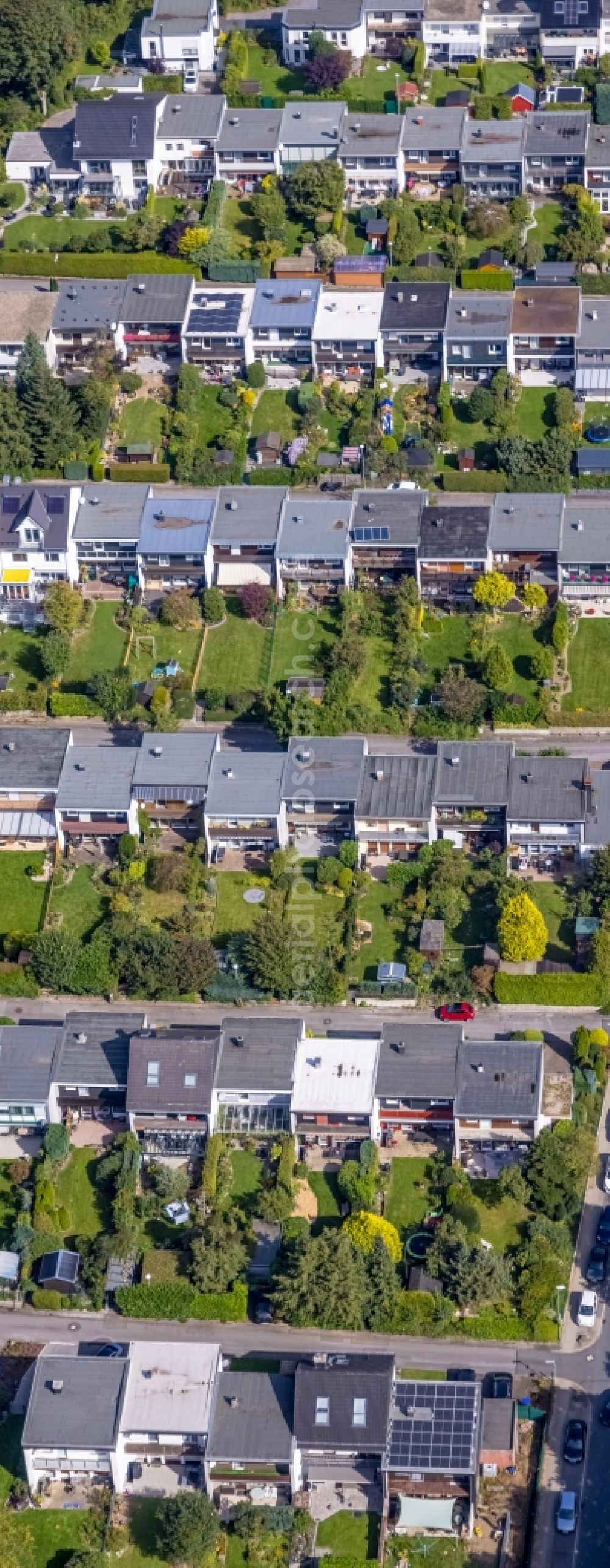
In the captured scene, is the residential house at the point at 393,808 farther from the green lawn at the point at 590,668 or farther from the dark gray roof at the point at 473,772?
the green lawn at the point at 590,668

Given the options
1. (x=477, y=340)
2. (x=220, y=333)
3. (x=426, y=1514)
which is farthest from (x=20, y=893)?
(x=477, y=340)

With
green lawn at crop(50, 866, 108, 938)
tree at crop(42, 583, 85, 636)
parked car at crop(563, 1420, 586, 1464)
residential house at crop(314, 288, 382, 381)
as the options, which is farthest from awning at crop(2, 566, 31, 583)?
parked car at crop(563, 1420, 586, 1464)

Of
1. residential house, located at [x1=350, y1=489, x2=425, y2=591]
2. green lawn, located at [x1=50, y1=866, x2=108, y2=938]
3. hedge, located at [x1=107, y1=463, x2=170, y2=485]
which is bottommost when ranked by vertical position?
green lawn, located at [x1=50, y1=866, x2=108, y2=938]

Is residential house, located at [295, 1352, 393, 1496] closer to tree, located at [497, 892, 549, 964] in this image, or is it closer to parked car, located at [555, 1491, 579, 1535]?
parked car, located at [555, 1491, 579, 1535]

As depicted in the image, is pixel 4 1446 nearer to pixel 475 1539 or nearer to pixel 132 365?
pixel 475 1539

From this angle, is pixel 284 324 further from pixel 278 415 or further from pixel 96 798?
pixel 96 798
